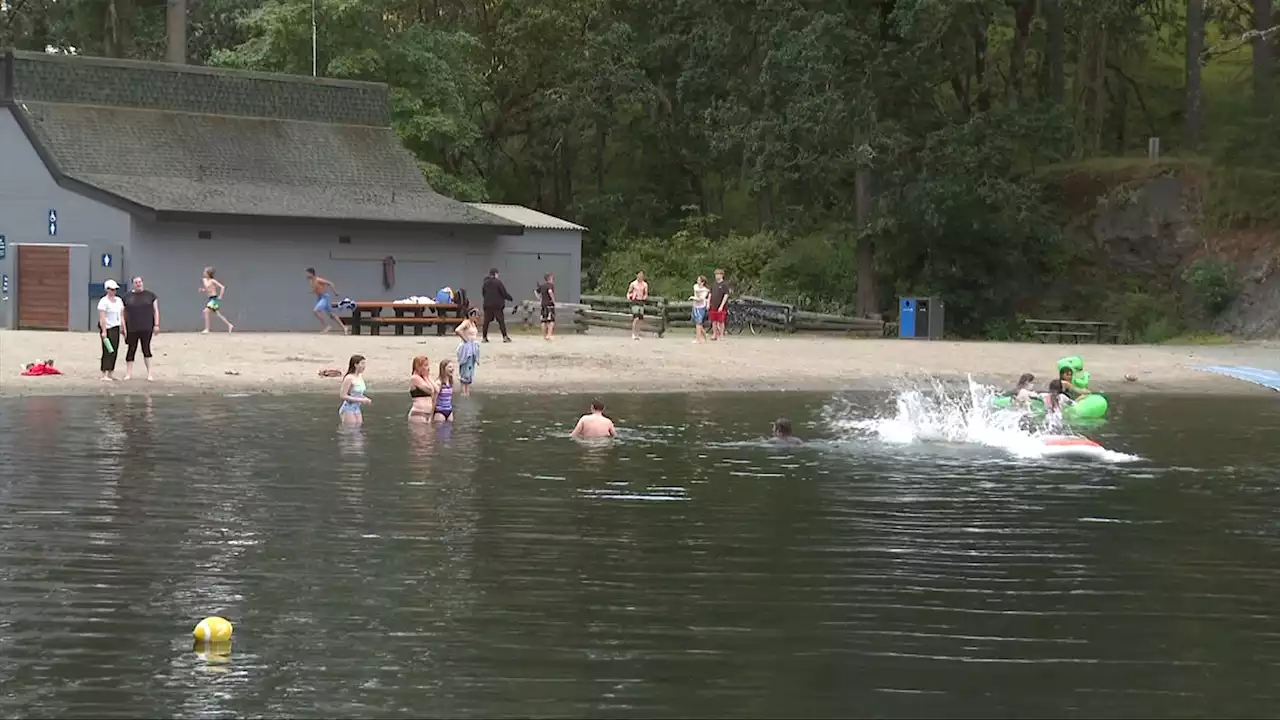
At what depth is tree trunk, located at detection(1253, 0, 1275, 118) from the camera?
164 ft

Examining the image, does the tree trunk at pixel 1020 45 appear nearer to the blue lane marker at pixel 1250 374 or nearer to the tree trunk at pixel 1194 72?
the tree trunk at pixel 1194 72

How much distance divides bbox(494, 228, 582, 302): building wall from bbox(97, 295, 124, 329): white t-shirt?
850 inches

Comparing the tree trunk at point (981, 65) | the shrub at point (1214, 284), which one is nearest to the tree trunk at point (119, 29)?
the tree trunk at point (981, 65)

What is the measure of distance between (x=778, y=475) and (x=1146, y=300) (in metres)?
35.0

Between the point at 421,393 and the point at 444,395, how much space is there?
0.32m

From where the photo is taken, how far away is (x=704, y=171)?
221ft

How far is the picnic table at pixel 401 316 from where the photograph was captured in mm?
41875

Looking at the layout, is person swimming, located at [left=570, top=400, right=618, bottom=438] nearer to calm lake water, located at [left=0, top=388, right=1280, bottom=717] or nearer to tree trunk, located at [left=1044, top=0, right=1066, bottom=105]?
calm lake water, located at [left=0, top=388, right=1280, bottom=717]

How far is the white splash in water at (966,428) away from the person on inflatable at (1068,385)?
3.37ft

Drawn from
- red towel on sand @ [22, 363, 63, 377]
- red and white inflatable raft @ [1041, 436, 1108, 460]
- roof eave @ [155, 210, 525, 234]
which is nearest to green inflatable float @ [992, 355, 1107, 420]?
red and white inflatable raft @ [1041, 436, 1108, 460]

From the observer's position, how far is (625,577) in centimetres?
1242

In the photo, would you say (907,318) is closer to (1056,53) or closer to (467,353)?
(1056,53)

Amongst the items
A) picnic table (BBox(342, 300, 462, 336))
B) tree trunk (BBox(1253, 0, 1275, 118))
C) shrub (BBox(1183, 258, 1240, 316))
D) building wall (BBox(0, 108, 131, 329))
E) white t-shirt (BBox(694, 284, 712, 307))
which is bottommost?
picnic table (BBox(342, 300, 462, 336))

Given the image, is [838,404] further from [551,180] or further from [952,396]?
[551,180]
